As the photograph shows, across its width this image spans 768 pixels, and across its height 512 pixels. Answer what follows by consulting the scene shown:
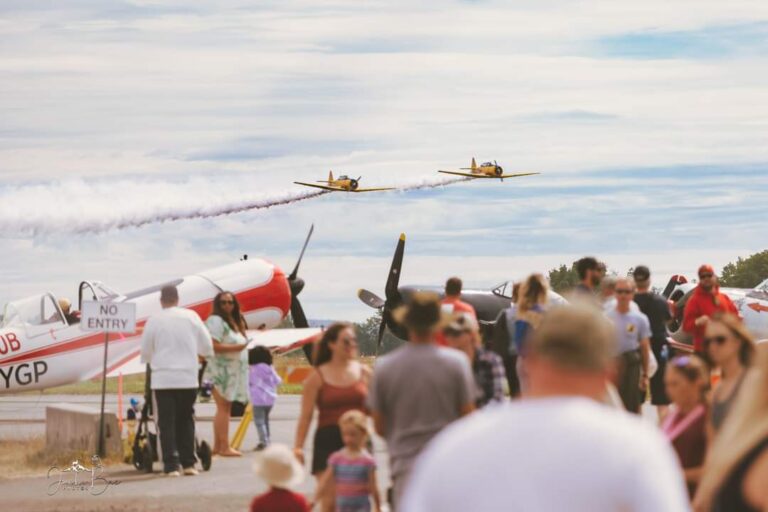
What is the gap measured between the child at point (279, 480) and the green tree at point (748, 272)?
114436 millimetres

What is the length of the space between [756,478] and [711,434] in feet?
11.5

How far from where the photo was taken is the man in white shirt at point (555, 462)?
365 cm

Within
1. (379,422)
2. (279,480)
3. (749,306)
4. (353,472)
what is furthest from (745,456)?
(749,306)

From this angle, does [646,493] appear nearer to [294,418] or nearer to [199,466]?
[199,466]

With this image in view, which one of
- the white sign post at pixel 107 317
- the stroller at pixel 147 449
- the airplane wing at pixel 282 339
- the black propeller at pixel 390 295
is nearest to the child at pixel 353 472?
the stroller at pixel 147 449

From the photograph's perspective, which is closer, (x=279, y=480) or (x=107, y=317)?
(x=279, y=480)

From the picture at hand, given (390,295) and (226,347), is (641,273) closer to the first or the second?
(226,347)

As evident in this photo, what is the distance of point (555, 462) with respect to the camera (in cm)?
365

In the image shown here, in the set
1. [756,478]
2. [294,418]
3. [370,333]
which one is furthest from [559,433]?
[370,333]

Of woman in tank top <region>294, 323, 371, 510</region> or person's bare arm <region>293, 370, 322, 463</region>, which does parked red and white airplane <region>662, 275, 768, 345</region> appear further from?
person's bare arm <region>293, 370, 322, 463</region>

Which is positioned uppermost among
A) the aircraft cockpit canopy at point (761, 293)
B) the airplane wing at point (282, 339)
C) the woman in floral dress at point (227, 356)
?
the woman in floral dress at point (227, 356)

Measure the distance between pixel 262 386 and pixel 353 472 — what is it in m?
8.91

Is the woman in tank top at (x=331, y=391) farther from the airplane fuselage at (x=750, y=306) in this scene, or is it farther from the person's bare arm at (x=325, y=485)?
the airplane fuselage at (x=750, y=306)

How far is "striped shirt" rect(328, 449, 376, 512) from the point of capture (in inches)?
Result: 366
